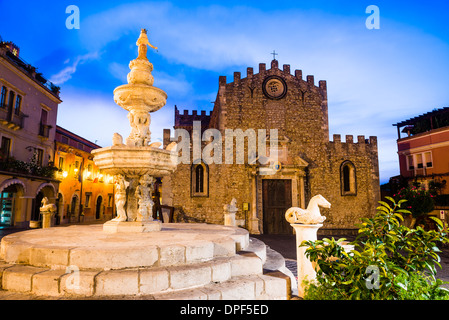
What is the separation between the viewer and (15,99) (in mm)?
17328

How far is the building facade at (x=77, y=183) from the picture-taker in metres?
23.0

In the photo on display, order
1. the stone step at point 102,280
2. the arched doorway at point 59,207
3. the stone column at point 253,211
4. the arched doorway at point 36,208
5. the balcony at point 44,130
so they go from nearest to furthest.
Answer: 1. the stone step at point 102,280
2. the stone column at point 253,211
3. the arched doorway at point 36,208
4. the balcony at point 44,130
5. the arched doorway at point 59,207

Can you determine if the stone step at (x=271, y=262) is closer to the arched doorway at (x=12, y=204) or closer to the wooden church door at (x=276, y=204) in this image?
the wooden church door at (x=276, y=204)

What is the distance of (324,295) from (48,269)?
3.16 meters

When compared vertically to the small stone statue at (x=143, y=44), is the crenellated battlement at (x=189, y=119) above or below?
above

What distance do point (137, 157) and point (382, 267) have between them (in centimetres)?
395

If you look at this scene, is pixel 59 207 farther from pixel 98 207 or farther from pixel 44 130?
pixel 98 207

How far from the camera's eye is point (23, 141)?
59.8ft

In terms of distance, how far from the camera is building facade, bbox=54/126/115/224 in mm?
23000

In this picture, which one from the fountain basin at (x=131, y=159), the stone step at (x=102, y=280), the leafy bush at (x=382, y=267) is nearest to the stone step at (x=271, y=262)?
the stone step at (x=102, y=280)

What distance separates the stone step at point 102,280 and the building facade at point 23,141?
652 inches

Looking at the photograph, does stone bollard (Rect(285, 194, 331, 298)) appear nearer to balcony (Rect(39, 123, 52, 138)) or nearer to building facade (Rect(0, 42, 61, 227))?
building facade (Rect(0, 42, 61, 227))
